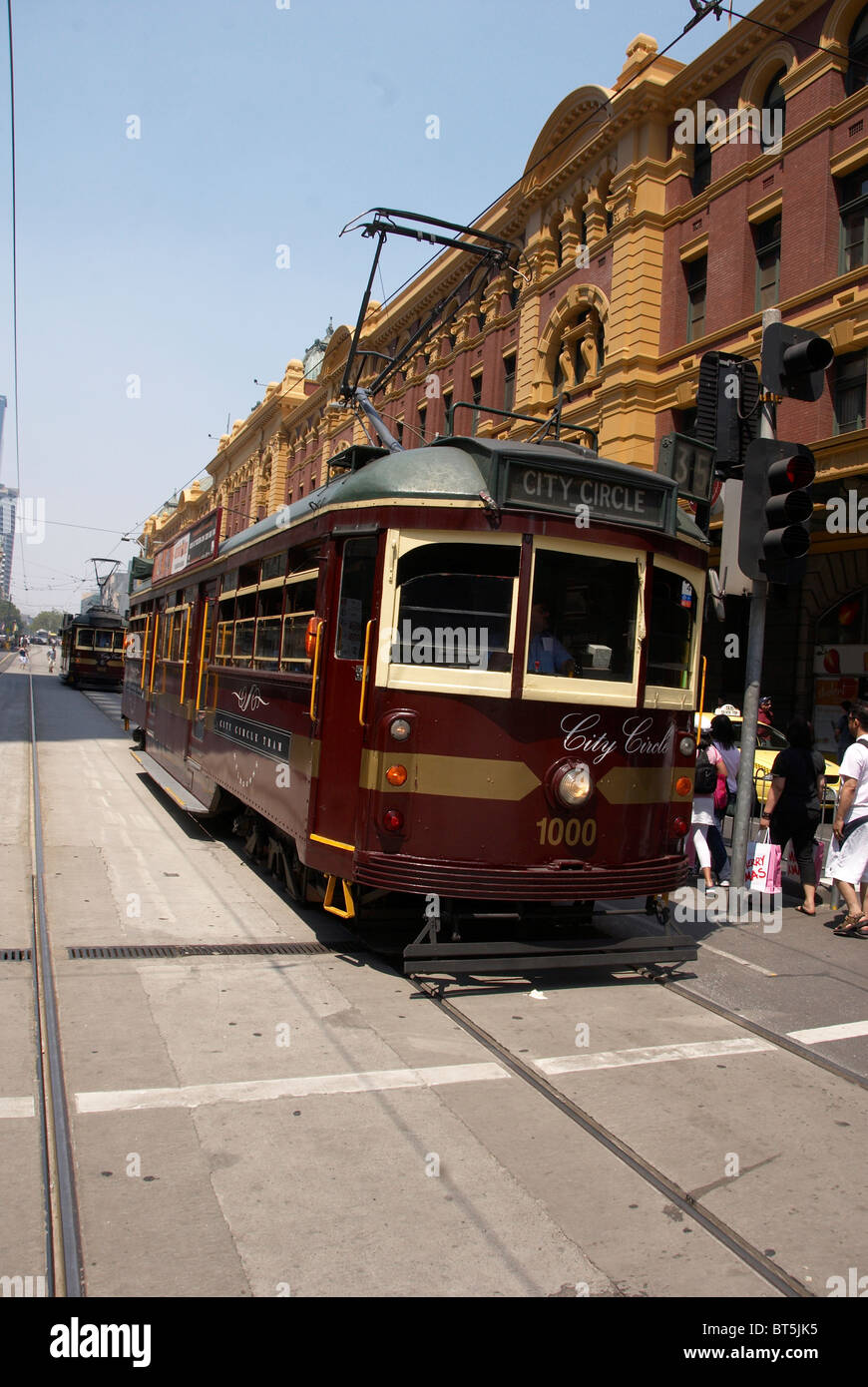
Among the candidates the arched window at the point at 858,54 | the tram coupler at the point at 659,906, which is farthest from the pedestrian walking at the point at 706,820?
the arched window at the point at 858,54

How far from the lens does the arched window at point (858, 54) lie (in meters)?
18.5

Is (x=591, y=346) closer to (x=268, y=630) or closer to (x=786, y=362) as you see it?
(x=786, y=362)

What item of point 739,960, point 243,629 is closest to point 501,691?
point 739,960

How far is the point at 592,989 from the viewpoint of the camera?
6340mm

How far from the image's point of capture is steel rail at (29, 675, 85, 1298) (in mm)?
3152

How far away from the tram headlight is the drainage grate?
6.47 ft

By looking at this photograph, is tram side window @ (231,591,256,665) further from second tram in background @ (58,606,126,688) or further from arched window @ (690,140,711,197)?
second tram in background @ (58,606,126,688)

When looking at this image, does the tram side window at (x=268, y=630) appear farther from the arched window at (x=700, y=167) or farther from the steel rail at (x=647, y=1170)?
Result: the arched window at (x=700, y=167)
